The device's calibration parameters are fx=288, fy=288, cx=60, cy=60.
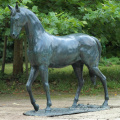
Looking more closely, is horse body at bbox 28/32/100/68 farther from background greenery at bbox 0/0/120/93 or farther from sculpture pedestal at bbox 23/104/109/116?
background greenery at bbox 0/0/120/93

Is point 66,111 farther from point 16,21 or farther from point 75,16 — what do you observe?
point 75,16

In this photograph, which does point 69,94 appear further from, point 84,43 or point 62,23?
point 84,43

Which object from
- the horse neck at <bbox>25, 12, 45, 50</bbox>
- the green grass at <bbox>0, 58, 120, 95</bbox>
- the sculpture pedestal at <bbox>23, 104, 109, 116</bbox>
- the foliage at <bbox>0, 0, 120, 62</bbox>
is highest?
the horse neck at <bbox>25, 12, 45, 50</bbox>

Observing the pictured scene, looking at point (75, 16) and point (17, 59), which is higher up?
point (75, 16)

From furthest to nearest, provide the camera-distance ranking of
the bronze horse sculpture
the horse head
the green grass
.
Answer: the green grass < the bronze horse sculpture < the horse head

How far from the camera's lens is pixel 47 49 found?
258 inches

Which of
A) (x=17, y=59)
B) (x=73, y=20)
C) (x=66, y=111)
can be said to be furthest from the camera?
(x=17, y=59)

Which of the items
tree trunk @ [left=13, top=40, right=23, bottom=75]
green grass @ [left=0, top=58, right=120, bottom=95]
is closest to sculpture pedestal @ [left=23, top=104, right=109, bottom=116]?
green grass @ [left=0, top=58, right=120, bottom=95]

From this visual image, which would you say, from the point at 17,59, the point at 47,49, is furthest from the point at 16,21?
the point at 17,59

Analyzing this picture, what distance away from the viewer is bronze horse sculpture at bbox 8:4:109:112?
20.8 feet

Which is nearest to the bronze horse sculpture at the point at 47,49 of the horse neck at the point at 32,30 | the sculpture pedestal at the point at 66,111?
the horse neck at the point at 32,30

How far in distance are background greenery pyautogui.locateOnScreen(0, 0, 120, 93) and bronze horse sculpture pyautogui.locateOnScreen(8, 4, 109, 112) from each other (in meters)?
1.65

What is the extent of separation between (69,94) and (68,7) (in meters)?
3.37

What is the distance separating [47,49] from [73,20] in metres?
2.83
